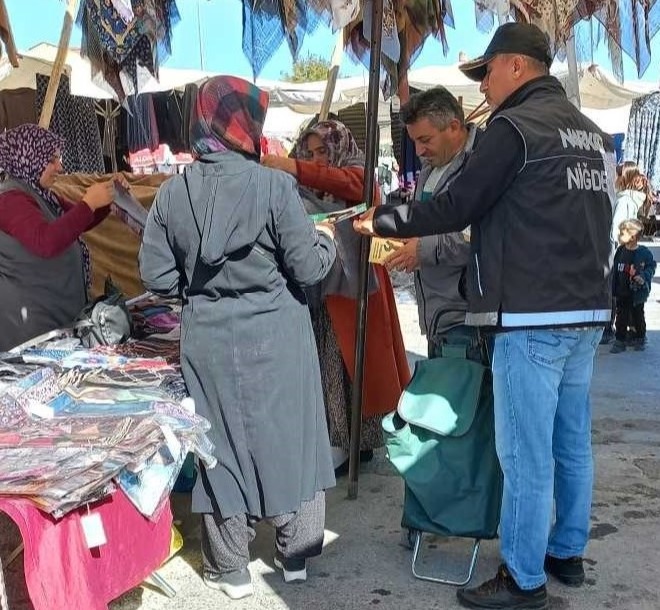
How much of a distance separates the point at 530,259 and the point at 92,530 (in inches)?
61.2

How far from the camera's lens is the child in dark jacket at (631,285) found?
22.9 ft

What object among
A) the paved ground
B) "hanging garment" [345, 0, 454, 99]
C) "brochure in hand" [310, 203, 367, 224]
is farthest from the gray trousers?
"hanging garment" [345, 0, 454, 99]

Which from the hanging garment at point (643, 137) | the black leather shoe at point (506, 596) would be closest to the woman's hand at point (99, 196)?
the black leather shoe at point (506, 596)

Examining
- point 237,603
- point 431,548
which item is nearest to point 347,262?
point 431,548

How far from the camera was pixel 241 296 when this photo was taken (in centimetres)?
258

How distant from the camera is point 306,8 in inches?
155

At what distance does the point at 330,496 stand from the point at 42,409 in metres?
1.59

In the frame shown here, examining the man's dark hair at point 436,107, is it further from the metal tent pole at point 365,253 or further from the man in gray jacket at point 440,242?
the metal tent pole at point 365,253

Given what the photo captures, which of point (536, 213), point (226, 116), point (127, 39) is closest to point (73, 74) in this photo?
point (127, 39)

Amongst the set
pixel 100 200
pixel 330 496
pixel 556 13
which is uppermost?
pixel 556 13

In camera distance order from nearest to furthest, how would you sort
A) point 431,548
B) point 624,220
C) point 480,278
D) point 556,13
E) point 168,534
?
point 480,278 < point 168,534 < point 431,548 < point 556,13 < point 624,220

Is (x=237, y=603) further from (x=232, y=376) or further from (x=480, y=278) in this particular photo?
(x=480, y=278)

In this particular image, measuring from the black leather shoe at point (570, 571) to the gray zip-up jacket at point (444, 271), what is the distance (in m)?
0.98

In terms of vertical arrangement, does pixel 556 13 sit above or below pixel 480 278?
above
